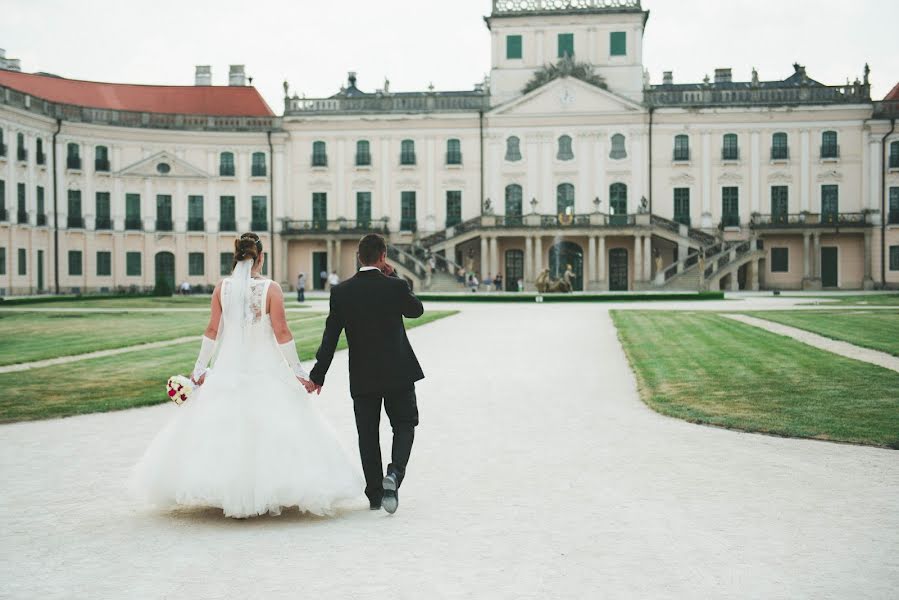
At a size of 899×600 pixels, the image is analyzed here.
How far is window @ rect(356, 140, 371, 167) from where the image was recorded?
64.6m

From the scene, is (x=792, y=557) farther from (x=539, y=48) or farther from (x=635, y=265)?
(x=539, y=48)

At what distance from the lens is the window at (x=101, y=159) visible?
61375 mm

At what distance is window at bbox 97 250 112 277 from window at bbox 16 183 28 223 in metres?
6.89

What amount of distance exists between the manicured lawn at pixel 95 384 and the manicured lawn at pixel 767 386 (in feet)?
19.2

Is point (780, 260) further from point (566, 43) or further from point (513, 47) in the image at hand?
point (513, 47)

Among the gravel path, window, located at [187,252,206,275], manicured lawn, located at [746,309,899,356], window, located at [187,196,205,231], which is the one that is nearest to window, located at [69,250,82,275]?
window, located at [187,252,206,275]

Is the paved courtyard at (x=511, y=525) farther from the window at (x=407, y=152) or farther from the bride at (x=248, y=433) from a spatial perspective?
the window at (x=407, y=152)

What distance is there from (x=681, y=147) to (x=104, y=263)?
121ft

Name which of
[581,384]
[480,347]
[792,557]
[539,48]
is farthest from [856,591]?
[539,48]

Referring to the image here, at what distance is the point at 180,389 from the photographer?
7.46 m

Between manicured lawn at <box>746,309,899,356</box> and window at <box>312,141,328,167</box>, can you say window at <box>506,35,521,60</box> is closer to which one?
window at <box>312,141,328,167</box>

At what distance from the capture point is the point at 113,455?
971 centimetres

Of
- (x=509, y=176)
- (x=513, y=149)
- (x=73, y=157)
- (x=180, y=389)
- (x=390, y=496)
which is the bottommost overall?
(x=390, y=496)

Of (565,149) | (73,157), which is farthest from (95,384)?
(565,149)
